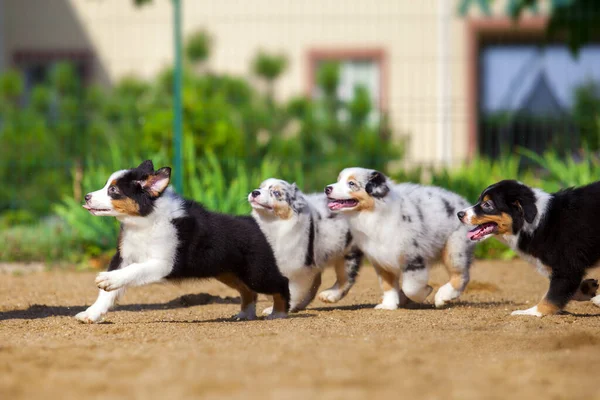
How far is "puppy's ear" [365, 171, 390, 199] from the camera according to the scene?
25.8ft

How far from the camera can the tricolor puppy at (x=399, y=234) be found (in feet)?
25.7

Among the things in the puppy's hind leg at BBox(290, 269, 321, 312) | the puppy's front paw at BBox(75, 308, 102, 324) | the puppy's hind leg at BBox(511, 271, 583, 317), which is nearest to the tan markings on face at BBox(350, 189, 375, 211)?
the puppy's hind leg at BBox(290, 269, 321, 312)

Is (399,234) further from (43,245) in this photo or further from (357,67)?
(357,67)

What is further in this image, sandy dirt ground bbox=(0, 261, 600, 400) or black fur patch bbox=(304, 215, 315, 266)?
black fur patch bbox=(304, 215, 315, 266)

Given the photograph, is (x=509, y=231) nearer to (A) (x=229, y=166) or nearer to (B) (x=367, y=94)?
(A) (x=229, y=166)

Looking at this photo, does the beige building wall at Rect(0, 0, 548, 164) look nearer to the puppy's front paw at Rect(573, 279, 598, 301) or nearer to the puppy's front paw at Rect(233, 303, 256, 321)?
the puppy's front paw at Rect(573, 279, 598, 301)

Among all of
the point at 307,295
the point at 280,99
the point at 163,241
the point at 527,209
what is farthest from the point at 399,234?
the point at 280,99

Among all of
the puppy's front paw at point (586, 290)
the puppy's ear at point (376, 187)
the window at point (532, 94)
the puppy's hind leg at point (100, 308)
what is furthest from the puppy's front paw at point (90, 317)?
the window at point (532, 94)

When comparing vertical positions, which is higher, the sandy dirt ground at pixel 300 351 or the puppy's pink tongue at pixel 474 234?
the puppy's pink tongue at pixel 474 234

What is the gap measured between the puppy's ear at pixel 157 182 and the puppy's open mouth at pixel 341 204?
1327 millimetres

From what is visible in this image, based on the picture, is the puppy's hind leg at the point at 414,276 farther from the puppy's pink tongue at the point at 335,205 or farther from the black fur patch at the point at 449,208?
the puppy's pink tongue at the point at 335,205

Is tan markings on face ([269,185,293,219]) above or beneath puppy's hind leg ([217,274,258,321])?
above

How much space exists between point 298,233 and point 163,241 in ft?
3.99

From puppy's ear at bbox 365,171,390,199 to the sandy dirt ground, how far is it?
871mm
